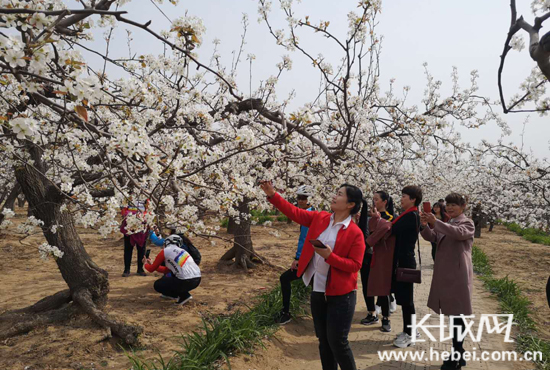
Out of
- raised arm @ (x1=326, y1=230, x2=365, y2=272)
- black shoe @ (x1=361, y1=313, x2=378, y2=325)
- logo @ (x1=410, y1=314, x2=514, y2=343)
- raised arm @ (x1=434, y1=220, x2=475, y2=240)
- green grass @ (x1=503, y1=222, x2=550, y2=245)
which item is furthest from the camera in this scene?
green grass @ (x1=503, y1=222, x2=550, y2=245)

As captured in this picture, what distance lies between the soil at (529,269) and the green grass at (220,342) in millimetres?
3699

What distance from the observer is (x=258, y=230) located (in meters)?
14.7

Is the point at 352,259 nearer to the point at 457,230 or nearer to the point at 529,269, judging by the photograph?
the point at 457,230

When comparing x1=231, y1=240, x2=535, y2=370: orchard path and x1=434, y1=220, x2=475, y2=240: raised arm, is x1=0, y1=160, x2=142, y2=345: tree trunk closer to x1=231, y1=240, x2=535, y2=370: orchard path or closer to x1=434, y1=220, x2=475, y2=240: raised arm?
x1=231, y1=240, x2=535, y2=370: orchard path

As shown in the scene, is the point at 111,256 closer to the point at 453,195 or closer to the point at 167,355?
the point at 167,355

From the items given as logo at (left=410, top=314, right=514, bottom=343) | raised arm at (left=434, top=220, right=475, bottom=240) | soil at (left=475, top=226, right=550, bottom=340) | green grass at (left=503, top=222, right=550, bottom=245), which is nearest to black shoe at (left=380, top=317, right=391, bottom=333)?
logo at (left=410, top=314, right=514, bottom=343)

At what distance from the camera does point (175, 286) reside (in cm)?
519

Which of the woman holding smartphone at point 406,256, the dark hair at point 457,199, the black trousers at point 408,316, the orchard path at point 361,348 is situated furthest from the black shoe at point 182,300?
the dark hair at point 457,199

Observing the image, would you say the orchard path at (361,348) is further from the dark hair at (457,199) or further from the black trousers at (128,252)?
the black trousers at (128,252)

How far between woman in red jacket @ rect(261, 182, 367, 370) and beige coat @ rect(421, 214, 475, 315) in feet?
3.95

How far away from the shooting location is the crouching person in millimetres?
5117

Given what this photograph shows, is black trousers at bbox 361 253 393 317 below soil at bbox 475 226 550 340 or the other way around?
the other way around

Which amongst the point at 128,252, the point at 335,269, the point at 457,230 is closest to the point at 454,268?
the point at 457,230

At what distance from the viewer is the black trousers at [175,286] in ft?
17.0
